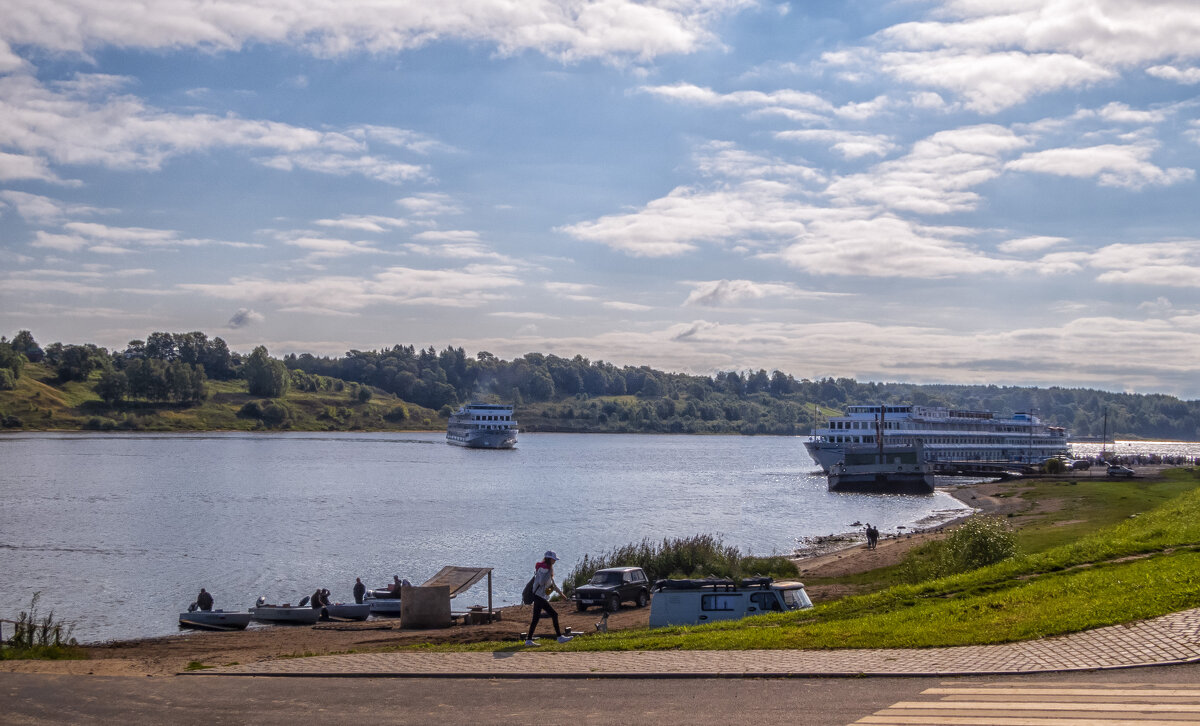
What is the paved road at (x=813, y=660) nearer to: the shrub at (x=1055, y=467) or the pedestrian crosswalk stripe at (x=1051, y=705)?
the pedestrian crosswalk stripe at (x=1051, y=705)

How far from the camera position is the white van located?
22.7 metres

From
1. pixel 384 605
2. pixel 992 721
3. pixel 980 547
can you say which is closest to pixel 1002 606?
pixel 992 721

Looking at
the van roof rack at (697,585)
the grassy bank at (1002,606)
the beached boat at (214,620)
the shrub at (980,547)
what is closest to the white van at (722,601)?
the van roof rack at (697,585)

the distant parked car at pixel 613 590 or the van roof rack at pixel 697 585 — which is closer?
the van roof rack at pixel 697 585

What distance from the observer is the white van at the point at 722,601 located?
893 inches

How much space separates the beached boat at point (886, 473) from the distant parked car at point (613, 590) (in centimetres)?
7847

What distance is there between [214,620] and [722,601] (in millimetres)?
21308

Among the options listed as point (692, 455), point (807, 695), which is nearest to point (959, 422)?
point (692, 455)

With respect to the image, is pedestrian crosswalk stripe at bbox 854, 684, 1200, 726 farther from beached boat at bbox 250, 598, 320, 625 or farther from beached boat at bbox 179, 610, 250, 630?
beached boat at bbox 179, 610, 250, 630

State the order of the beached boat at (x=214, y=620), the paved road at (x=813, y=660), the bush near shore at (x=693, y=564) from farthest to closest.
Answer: the bush near shore at (x=693, y=564) → the beached boat at (x=214, y=620) → the paved road at (x=813, y=660)

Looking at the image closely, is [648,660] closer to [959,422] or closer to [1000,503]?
[1000,503]

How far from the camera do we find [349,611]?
35969 mm

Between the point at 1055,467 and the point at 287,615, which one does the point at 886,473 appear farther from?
the point at 287,615

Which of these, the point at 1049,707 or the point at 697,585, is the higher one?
the point at 1049,707
